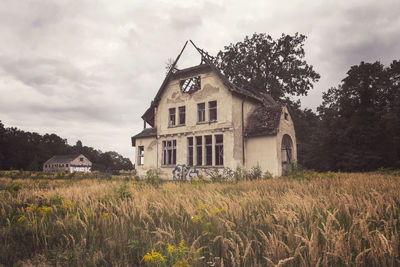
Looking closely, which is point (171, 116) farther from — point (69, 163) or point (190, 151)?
point (69, 163)

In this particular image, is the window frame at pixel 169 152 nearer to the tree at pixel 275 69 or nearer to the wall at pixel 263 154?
the wall at pixel 263 154

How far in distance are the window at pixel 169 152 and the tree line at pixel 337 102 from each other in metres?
10.9

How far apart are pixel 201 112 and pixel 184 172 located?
514 cm

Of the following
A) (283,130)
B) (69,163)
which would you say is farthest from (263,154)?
(69,163)

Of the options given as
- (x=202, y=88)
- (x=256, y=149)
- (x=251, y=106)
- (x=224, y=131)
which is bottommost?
(x=256, y=149)

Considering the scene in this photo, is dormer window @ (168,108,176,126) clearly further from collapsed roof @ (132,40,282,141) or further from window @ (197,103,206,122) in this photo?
window @ (197,103,206,122)

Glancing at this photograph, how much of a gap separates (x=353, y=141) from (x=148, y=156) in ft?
70.3

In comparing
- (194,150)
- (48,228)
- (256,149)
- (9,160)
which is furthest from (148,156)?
(9,160)

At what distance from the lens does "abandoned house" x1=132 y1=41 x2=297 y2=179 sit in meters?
18.9

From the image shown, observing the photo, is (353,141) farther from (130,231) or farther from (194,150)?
(130,231)

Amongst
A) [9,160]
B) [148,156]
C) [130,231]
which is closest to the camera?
[130,231]

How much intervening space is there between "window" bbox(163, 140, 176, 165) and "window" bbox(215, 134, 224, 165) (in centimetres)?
411

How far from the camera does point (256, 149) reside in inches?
754

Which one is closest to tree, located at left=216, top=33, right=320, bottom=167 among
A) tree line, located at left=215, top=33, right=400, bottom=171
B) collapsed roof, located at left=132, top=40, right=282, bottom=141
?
tree line, located at left=215, top=33, right=400, bottom=171
